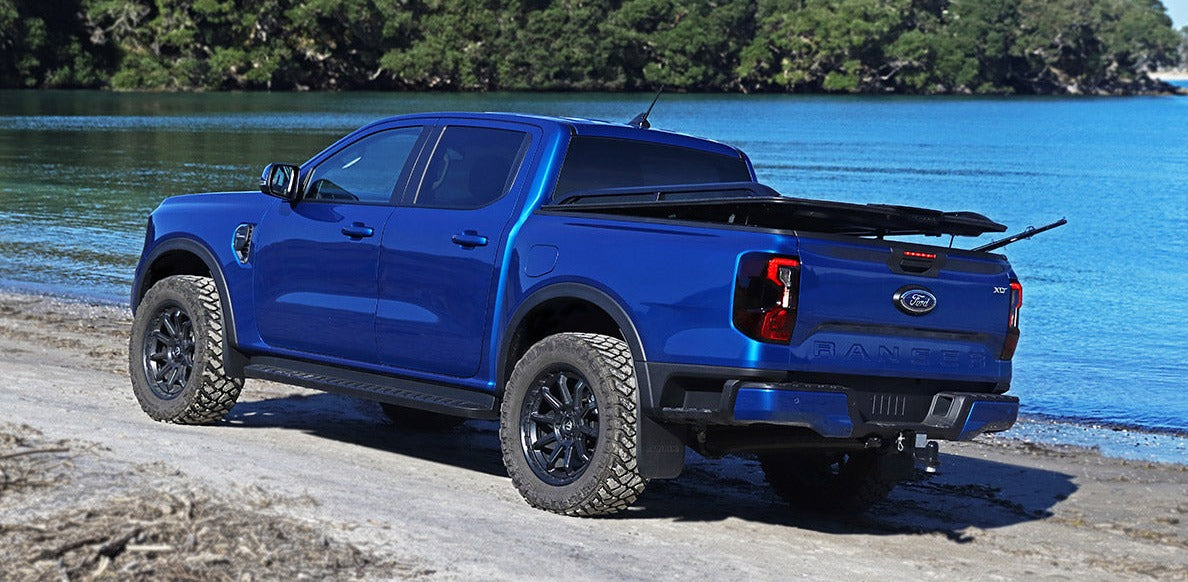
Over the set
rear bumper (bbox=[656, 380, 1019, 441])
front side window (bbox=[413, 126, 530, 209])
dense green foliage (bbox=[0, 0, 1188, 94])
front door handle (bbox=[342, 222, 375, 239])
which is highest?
front side window (bbox=[413, 126, 530, 209])

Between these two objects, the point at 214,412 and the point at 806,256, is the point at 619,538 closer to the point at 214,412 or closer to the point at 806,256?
the point at 806,256

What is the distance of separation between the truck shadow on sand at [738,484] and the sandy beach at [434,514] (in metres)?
0.02

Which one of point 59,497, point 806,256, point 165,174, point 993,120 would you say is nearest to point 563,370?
point 806,256

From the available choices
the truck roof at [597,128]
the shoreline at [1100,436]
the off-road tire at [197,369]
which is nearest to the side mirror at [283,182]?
the truck roof at [597,128]

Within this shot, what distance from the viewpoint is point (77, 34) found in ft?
364

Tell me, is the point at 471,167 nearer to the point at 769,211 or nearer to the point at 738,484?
the point at 769,211

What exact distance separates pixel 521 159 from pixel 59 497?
2614 mm

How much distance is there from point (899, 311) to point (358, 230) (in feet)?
9.08

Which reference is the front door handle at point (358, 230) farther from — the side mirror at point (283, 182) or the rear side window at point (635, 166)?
the rear side window at point (635, 166)

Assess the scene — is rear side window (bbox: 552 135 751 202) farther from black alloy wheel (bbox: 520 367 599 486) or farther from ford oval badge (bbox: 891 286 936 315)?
ford oval badge (bbox: 891 286 936 315)

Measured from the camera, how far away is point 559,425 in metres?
7.42

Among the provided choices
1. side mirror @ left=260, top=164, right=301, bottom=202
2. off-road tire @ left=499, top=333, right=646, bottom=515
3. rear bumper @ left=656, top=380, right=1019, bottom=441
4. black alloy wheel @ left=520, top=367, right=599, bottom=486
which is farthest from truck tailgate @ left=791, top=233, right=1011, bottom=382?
side mirror @ left=260, top=164, right=301, bottom=202

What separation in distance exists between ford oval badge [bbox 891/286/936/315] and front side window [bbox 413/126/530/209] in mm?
1941

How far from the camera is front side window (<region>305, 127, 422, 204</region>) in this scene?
27.7 feet
